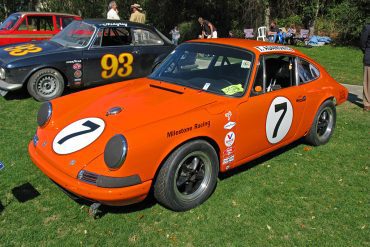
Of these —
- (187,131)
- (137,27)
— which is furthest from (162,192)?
(137,27)

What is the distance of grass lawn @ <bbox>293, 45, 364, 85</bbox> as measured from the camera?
1091cm

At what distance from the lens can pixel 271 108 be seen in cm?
409

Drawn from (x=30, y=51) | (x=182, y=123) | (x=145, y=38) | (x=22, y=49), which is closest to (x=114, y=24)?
(x=145, y=38)

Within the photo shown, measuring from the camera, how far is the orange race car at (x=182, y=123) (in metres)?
3.06

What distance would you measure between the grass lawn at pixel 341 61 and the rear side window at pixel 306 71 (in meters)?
5.78

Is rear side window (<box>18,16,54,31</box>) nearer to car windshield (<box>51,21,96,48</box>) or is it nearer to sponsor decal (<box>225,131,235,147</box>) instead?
car windshield (<box>51,21,96,48</box>)

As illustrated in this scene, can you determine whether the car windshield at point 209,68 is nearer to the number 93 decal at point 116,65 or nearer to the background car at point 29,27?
the number 93 decal at point 116,65

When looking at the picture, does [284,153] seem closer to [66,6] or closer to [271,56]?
[271,56]

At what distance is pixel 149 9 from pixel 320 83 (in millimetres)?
18109

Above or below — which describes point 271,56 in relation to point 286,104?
above

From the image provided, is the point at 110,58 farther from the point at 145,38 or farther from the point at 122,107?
the point at 122,107

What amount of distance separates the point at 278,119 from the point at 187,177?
141 cm

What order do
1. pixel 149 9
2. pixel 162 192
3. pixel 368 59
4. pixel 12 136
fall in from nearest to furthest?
pixel 162 192
pixel 12 136
pixel 368 59
pixel 149 9

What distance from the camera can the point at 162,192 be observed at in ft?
10.7
